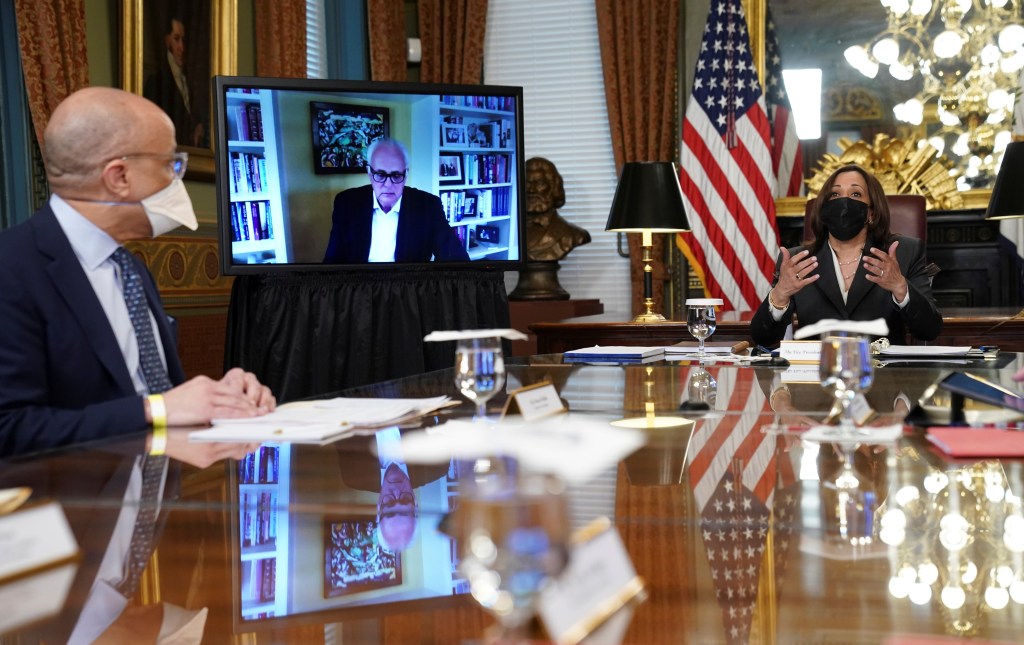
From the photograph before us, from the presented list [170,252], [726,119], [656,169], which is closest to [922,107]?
[726,119]

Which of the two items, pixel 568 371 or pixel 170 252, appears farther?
pixel 170 252

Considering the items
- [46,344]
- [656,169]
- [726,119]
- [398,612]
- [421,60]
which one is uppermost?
[421,60]

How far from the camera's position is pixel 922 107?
6.07m

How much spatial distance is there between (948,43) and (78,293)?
502 cm

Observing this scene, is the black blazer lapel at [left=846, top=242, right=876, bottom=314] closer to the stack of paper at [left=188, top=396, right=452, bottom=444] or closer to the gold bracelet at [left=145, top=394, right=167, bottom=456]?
→ the stack of paper at [left=188, top=396, right=452, bottom=444]

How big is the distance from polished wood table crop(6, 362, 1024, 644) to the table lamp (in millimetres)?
3352

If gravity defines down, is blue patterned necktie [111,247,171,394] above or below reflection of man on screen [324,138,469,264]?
below

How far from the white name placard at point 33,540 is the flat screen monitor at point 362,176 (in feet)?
9.89

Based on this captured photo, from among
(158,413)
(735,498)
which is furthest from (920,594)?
(158,413)

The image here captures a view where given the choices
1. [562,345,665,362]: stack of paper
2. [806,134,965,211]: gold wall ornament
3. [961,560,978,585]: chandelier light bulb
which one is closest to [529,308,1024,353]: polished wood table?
[562,345,665,362]: stack of paper

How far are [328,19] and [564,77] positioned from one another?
1504mm

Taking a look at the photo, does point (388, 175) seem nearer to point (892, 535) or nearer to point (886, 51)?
point (886, 51)

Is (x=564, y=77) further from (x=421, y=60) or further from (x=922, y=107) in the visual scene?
(x=922, y=107)

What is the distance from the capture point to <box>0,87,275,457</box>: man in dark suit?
180cm
